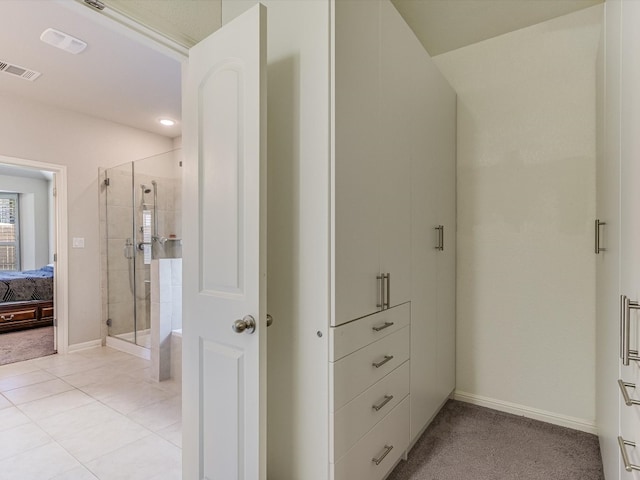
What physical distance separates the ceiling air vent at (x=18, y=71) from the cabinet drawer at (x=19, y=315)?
3324 millimetres

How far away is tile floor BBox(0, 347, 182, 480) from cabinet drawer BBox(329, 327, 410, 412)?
113 cm

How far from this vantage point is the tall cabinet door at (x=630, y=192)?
0.91 metres

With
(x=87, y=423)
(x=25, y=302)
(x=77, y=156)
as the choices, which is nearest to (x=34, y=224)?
(x=25, y=302)

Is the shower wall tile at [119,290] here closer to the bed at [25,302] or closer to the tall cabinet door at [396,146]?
the bed at [25,302]

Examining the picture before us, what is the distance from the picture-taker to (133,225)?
14.1ft

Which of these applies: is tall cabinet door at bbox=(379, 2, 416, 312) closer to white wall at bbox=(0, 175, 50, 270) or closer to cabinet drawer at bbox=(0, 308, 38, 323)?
cabinet drawer at bbox=(0, 308, 38, 323)

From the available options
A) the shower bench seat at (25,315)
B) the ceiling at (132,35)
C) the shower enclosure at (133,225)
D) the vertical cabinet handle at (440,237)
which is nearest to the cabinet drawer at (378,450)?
the vertical cabinet handle at (440,237)

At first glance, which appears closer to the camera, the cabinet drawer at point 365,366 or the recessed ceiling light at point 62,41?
the cabinet drawer at point 365,366

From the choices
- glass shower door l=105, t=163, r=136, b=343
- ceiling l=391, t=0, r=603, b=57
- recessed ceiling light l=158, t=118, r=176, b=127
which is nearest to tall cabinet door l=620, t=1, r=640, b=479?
ceiling l=391, t=0, r=603, b=57

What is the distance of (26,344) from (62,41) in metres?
3.50

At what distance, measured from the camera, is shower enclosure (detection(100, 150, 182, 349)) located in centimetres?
420

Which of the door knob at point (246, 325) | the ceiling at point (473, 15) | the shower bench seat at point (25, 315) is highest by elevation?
the ceiling at point (473, 15)

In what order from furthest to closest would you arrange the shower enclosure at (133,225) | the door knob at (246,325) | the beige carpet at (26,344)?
the shower enclosure at (133,225)
the beige carpet at (26,344)
the door knob at (246,325)

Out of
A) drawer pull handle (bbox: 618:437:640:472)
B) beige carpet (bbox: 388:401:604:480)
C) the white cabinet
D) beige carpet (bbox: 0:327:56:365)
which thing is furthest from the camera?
beige carpet (bbox: 0:327:56:365)
